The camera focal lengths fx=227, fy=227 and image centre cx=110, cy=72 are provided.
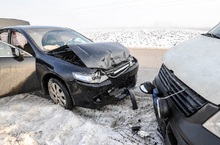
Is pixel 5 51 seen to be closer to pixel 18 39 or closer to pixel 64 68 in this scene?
pixel 18 39

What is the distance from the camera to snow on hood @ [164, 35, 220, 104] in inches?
69.2

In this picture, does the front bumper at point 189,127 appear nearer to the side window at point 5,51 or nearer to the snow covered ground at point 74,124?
the snow covered ground at point 74,124

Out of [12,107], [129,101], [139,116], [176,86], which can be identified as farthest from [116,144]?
[12,107]

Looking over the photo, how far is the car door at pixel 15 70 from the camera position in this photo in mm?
4258

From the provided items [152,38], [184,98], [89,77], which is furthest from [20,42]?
[152,38]

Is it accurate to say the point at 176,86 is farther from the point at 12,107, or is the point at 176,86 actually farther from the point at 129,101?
the point at 12,107

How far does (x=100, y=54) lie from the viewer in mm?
3938

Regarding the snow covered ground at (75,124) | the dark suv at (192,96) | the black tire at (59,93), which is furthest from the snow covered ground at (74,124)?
the dark suv at (192,96)

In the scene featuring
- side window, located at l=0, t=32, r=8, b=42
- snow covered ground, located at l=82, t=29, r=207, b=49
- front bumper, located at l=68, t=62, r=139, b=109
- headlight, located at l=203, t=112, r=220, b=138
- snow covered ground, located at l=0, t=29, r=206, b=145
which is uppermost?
headlight, located at l=203, t=112, r=220, b=138

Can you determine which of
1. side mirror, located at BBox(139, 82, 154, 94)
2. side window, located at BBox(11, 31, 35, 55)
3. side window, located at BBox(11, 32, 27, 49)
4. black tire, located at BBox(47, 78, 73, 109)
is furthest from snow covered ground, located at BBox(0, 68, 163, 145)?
side window, located at BBox(11, 32, 27, 49)

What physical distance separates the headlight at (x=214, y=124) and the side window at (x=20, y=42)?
142 inches

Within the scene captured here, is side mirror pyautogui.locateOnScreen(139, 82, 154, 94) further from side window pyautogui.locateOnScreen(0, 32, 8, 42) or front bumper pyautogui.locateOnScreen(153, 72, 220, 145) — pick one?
side window pyautogui.locateOnScreen(0, 32, 8, 42)

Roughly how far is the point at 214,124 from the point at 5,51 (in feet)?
13.1

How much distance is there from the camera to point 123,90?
4051mm
